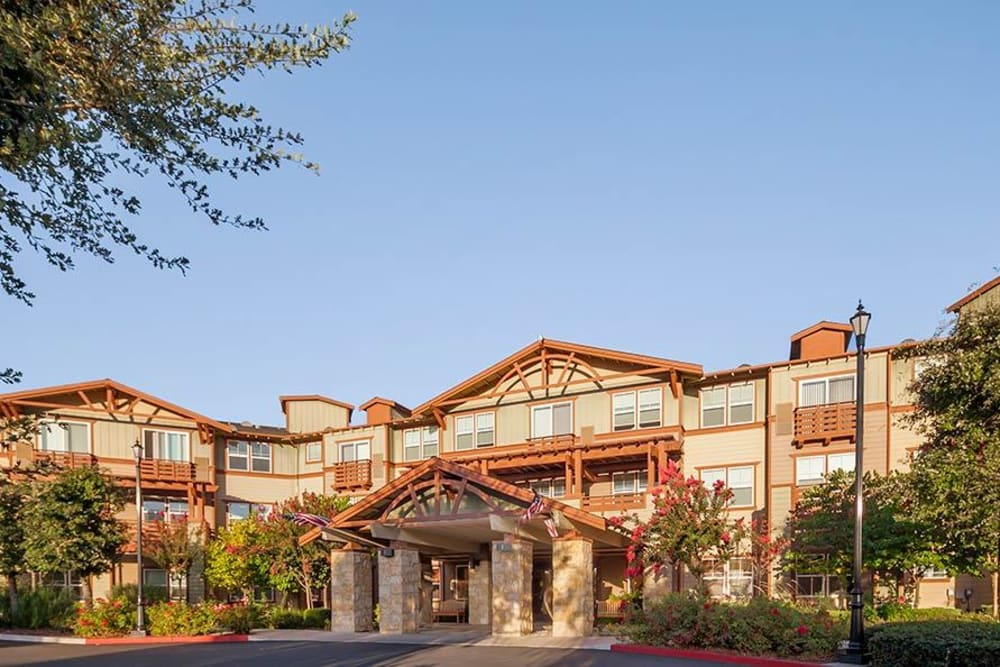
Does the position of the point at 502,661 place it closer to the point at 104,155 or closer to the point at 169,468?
the point at 104,155

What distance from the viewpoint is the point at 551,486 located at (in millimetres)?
34344

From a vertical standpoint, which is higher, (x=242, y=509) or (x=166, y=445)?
(x=166, y=445)

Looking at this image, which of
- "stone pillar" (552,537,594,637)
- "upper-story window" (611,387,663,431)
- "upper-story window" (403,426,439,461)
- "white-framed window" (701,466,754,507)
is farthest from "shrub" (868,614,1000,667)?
"upper-story window" (403,426,439,461)

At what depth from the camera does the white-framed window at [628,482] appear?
105 ft

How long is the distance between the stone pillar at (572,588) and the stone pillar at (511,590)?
88cm

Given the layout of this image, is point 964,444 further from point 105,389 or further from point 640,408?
point 105,389

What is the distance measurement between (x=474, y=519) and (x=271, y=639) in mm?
6936

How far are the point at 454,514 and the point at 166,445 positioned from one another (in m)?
18.5

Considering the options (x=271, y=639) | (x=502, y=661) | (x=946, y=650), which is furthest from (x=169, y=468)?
(x=946, y=650)

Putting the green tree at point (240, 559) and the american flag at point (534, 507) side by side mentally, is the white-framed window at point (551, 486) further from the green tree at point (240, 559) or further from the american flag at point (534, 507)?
the green tree at point (240, 559)

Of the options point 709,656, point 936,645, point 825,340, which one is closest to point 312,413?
point 825,340

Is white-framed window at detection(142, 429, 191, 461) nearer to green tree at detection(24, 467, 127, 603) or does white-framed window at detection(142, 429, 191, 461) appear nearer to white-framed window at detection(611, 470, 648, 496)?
green tree at detection(24, 467, 127, 603)

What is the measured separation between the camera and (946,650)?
1383 centimetres

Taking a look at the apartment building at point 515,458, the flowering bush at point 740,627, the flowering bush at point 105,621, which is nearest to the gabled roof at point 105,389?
the apartment building at point 515,458
